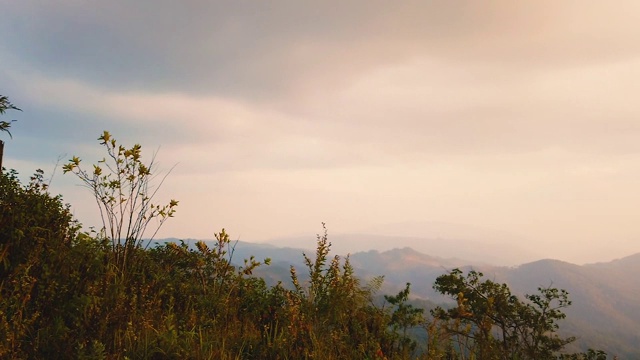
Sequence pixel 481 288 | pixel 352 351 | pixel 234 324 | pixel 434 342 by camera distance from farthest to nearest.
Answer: pixel 481 288, pixel 234 324, pixel 352 351, pixel 434 342

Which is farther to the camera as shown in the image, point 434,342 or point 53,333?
point 434,342

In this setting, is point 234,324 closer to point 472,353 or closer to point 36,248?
point 36,248

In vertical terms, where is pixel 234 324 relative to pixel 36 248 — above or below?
below

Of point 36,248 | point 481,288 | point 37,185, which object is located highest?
point 37,185

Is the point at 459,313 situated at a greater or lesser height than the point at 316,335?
greater

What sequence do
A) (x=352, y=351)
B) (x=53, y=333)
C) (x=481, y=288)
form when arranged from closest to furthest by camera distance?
1. (x=53, y=333)
2. (x=352, y=351)
3. (x=481, y=288)

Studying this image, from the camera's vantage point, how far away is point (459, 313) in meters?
3.53

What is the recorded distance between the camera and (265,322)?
5.00 m

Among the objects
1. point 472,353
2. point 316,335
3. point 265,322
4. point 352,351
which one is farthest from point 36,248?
point 472,353

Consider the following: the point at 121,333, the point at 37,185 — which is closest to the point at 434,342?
the point at 121,333

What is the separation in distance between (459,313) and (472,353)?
68cm

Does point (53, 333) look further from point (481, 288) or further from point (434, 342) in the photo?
point (481, 288)

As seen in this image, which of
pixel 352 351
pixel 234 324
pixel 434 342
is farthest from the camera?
pixel 234 324

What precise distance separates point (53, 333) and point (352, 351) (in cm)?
273
